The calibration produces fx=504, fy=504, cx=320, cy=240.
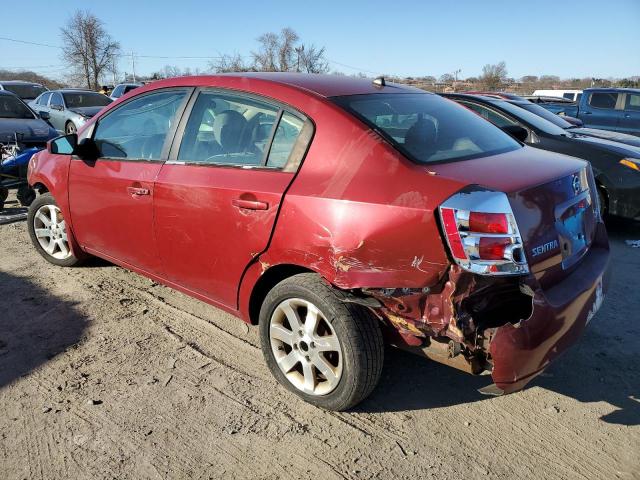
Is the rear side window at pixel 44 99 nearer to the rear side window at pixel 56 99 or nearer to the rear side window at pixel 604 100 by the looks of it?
the rear side window at pixel 56 99

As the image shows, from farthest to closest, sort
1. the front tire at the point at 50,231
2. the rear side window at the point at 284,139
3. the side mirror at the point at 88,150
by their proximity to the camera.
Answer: the front tire at the point at 50,231 < the side mirror at the point at 88,150 < the rear side window at the point at 284,139

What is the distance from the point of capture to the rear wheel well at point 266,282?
2.80 meters

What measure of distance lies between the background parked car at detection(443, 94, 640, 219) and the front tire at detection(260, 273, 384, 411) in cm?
362

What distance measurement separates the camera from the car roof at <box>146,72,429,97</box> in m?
2.95

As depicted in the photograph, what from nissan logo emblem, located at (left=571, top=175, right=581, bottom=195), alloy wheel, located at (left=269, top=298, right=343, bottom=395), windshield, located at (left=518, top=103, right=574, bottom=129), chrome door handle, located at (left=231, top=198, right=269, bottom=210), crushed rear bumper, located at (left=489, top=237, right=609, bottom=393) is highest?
windshield, located at (left=518, top=103, right=574, bottom=129)

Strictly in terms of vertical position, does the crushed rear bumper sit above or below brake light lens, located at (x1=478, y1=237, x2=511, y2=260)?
below

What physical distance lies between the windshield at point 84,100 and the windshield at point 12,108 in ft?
15.9

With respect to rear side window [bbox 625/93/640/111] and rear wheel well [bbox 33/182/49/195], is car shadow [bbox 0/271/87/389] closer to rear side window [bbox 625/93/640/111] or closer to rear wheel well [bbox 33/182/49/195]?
rear wheel well [bbox 33/182/49/195]

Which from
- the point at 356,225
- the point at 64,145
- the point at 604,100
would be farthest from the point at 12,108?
the point at 604,100

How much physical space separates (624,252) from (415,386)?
3624mm

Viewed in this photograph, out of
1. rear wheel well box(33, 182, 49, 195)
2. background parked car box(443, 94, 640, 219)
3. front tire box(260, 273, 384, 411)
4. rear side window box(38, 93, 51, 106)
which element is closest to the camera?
front tire box(260, 273, 384, 411)

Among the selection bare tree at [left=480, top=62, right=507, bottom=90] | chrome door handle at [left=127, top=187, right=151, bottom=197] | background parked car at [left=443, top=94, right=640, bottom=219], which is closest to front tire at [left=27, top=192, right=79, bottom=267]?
chrome door handle at [left=127, top=187, right=151, bottom=197]

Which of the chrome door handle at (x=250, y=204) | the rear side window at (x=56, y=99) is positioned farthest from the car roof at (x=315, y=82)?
the rear side window at (x=56, y=99)

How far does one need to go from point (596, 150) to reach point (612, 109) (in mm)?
8565
